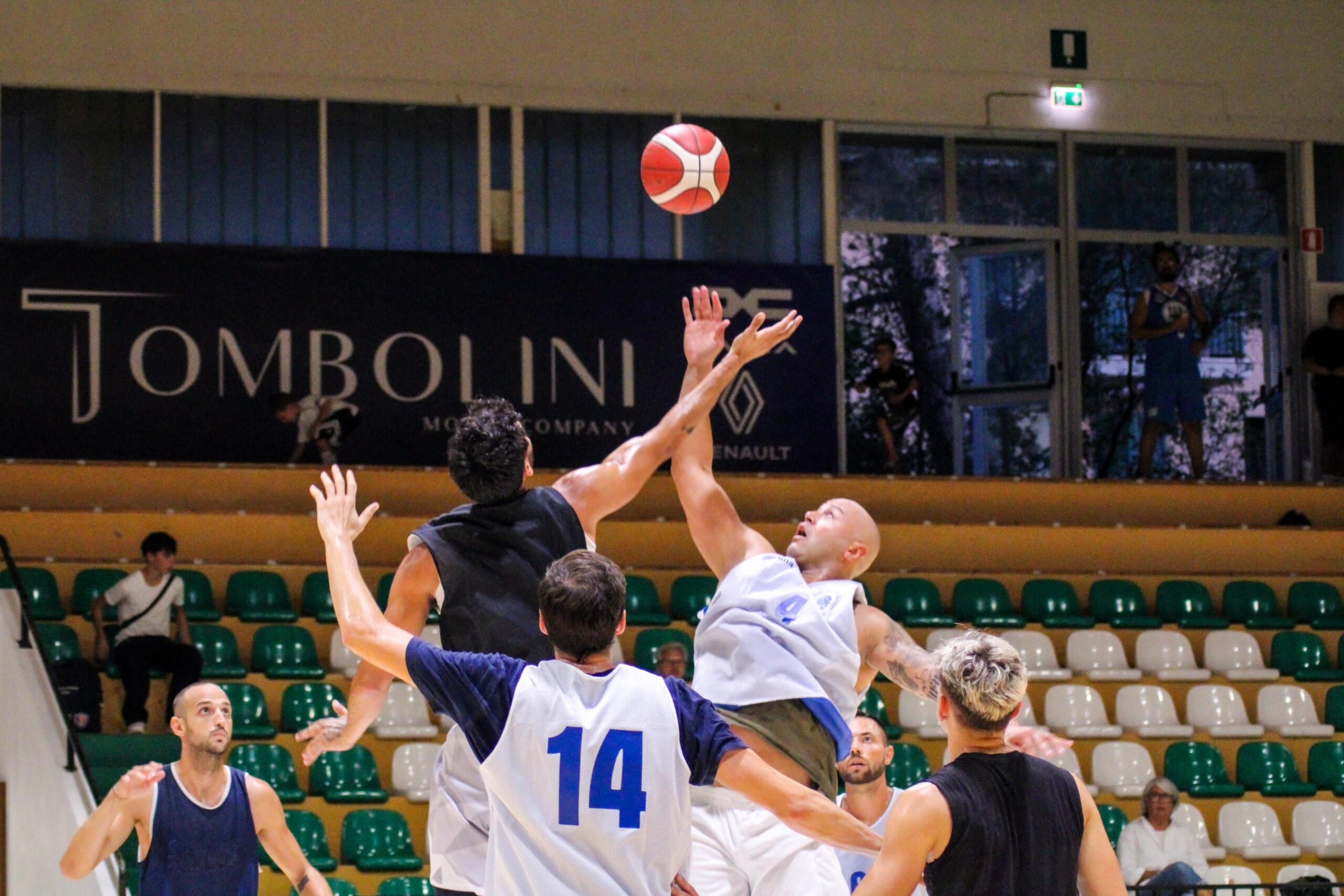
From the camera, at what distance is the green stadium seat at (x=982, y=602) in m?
11.3

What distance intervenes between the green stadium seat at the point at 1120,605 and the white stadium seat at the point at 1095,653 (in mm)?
429

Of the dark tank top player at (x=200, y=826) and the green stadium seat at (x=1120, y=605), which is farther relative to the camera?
the green stadium seat at (x=1120, y=605)

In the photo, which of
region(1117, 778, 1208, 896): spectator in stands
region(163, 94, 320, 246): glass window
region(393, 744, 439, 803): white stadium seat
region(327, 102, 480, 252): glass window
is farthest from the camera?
region(327, 102, 480, 252): glass window

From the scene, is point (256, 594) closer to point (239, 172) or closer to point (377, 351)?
point (377, 351)

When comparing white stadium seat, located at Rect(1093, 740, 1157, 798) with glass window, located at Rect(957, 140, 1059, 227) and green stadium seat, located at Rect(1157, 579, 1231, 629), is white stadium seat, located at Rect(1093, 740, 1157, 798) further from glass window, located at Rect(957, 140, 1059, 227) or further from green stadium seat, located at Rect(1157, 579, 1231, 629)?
glass window, located at Rect(957, 140, 1059, 227)

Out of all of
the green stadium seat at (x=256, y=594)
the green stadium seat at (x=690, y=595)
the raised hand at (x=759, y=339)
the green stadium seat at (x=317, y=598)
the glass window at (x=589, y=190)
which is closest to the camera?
the raised hand at (x=759, y=339)

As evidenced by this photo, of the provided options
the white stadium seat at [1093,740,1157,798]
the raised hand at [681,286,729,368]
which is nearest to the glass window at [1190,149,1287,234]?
the white stadium seat at [1093,740,1157,798]

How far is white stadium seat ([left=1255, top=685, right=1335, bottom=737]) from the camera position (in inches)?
412

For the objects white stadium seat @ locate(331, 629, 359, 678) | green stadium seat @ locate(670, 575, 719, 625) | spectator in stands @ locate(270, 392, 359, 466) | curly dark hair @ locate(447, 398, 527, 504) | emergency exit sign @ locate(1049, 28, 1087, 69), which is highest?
emergency exit sign @ locate(1049, 28, 1087, 69)

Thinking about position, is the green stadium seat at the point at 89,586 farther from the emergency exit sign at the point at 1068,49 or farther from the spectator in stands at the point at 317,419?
the emergency exit sign at the point at 1068,49

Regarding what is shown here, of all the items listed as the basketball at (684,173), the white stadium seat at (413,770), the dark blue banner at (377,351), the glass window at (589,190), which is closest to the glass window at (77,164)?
the dark blue banner at (377,351)

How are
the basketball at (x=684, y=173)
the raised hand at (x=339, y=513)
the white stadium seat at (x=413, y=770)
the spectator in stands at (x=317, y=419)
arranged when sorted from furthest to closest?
the spectator in stands at (x=317, y=419), the white stadium seat at (x=413, y=770), the basketball at (x=684, y=173), the raised hand at (x=339, y=513)

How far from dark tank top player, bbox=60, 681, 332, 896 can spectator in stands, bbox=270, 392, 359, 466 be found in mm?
6381

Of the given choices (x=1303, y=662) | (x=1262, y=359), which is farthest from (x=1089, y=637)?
(x=1262, y=359)
